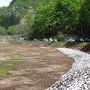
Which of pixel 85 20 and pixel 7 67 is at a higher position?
pixel 85 20

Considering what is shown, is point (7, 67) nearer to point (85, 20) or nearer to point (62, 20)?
point (85, 20)

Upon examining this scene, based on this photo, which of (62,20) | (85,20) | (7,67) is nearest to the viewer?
(7,67)

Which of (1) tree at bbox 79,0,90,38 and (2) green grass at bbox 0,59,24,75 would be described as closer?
(2) green grass at bbox 0,59,24,75

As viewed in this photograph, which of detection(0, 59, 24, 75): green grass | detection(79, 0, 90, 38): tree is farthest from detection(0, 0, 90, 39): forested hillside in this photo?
detection(0, 59, 24, 75): green grass

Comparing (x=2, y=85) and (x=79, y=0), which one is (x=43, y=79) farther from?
(x=79, y=0)

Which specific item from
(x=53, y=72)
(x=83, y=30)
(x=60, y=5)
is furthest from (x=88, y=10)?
(x=53, y=72)

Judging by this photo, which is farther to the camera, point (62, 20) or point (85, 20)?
point (62, 20)

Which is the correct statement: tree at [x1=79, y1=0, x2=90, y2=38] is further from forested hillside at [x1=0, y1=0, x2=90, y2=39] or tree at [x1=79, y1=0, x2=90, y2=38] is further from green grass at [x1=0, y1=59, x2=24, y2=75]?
green grass at [x1=0, y1=59, x2=24, y2=75]

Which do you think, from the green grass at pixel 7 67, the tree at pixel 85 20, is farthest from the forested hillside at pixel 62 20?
the green grass at pixel 7 67

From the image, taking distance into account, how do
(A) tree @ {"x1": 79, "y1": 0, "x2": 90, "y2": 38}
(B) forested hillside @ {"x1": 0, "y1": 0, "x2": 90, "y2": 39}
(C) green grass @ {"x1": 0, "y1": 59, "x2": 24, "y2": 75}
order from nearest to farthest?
(C) green grass @ {"x1": 0, "y1": 59, "x2": 24, "y2": 75}, (A) tree @ {"x1": 79, "y1": 0, "x2": 90, "y2": 38}, (B) forested hillside @ {"x1": 0, "y1": 0, "x2": 90, "y2": 39}

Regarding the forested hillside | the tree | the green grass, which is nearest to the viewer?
the green grass

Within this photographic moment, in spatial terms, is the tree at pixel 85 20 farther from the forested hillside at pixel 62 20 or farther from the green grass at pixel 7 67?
the green grass at pixel 7 67

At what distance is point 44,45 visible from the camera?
125 m

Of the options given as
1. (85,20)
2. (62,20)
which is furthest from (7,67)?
(62,20)
